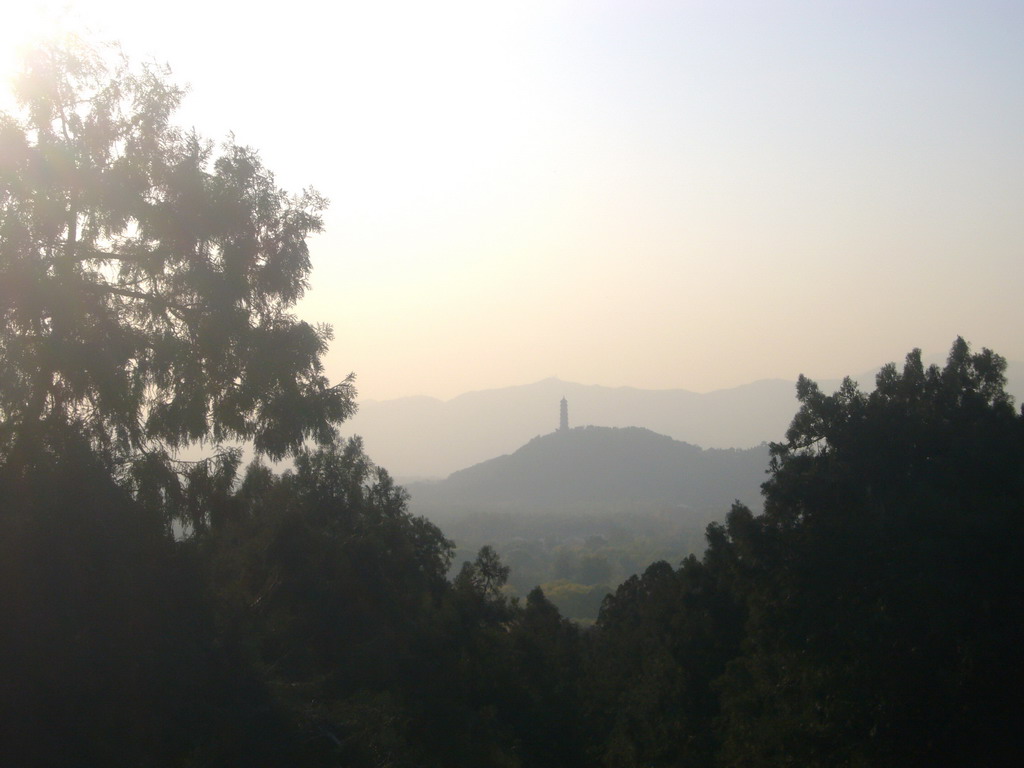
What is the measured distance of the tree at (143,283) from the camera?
11.1 metres

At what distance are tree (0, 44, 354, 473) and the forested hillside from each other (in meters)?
0.04

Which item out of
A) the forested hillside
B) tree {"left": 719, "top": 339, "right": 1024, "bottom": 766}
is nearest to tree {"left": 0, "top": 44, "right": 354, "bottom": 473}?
the forested hillside

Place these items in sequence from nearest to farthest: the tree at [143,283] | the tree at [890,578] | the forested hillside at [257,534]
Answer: the forested hillside at [257,534] → the tree at [143,283] → the tree at [890,578]

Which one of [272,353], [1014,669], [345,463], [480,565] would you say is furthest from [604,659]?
[272,353]

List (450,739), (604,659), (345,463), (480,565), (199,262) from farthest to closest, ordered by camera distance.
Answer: (604,659) < (480,565) < (345,463) < (450,739) < (199,262)

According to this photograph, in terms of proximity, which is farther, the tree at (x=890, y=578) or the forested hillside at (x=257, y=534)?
the tree at (x=890, y=578)

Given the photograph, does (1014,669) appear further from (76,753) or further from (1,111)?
(1,111)

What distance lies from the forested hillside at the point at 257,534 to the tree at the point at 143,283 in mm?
36

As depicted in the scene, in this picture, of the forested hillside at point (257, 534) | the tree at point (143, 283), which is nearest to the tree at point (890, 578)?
the forested hillside at point (257, 534)

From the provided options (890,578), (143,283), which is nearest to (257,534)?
(143,283)

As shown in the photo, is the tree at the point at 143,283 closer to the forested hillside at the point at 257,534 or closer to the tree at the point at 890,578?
the forested hillside at the point at 257,534

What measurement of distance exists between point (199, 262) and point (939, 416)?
12.3 m

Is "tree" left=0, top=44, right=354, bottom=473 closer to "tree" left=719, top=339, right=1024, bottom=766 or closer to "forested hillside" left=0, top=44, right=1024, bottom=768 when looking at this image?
"forested hillside" left=0, top=44, right=1024, bottom=768

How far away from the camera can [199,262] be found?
40.5 feet
